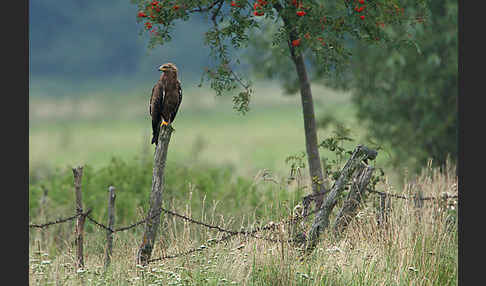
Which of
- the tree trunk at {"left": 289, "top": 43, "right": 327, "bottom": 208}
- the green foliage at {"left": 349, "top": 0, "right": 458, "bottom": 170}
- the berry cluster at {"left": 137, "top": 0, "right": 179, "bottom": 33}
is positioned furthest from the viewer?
the green foliage at {"left": 349, "top": 0, "right": 458, "bottom": 170}

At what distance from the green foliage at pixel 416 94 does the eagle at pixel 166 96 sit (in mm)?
7533

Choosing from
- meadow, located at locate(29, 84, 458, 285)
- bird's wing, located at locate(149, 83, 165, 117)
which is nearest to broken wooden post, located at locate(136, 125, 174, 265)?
meadow, located at locate(29, 84, 458, 285)

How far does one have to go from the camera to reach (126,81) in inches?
4459

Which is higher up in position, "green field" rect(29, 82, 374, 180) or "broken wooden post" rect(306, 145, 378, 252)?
"green field" rect(29, 82, 374, 180)

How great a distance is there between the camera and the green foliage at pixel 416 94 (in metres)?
14.5

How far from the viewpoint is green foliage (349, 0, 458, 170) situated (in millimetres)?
14492

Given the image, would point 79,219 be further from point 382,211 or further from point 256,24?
point 382,211

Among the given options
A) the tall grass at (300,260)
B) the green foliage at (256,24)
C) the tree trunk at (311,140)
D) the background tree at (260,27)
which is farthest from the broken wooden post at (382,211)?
the green foliage at (256,24)

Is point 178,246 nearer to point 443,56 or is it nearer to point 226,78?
point 226,78

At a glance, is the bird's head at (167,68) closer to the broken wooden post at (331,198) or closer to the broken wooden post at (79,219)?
the broken wooden post at (79,219)

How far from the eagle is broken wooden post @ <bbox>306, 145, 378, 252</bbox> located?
6.79ft

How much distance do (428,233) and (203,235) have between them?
2.73 meters

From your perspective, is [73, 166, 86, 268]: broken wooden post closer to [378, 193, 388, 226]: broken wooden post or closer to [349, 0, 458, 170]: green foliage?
[378, 193, 388, 226]: broken wooden post

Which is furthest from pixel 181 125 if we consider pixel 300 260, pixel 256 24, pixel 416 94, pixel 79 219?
pixel 300 260
